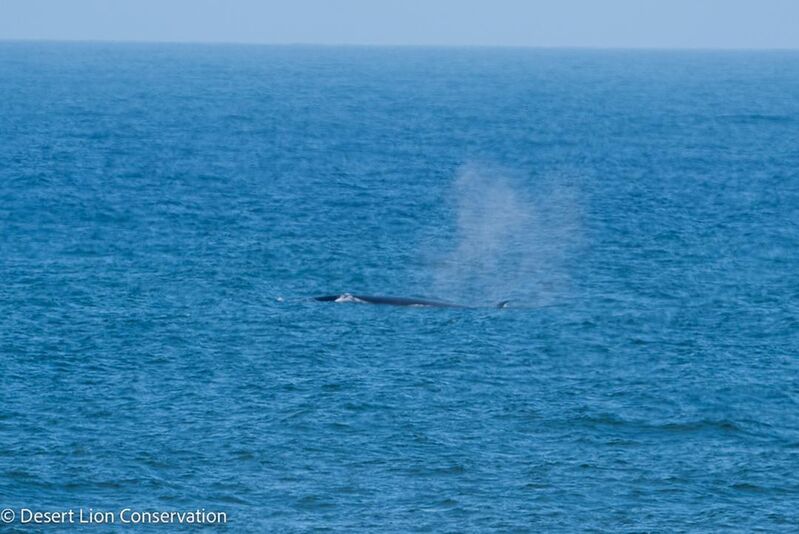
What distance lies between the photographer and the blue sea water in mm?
55438

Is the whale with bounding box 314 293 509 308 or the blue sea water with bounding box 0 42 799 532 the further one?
the whale with bounding box 314 293 509 308

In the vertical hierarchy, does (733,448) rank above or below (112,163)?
below

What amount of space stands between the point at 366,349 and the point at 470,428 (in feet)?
41.1

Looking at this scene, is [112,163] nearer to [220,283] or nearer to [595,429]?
[220,283]

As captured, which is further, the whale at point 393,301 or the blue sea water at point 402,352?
the whale at point 393,301

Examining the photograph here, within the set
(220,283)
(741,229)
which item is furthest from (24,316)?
A: (741,229)

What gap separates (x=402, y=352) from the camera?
2884 inches

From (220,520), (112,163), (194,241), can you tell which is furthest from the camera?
(112,163)

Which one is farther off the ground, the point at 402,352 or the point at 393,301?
the point at 393,301

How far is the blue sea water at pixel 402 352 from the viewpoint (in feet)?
182

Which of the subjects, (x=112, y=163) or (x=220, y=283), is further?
(x=112, y=163)

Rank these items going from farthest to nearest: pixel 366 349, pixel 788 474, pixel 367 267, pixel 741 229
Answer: pixel 741 229
pixel 367 267
pixel 366 349
pixel 788 474

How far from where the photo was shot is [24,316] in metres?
78.0

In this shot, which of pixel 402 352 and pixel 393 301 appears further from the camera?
pixel 393 301
